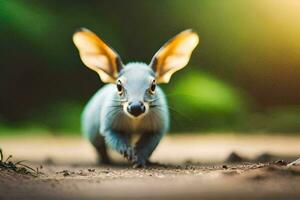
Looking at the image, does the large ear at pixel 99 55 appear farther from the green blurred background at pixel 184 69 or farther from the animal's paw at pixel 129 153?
the green blurred background at pixel 184 69

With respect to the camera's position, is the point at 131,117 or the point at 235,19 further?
the point at 235,19

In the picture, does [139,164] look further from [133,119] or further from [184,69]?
[184,69]

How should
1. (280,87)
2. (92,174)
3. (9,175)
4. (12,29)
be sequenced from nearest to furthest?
(9,175) < (92,174) < (12,29) < (280,87)

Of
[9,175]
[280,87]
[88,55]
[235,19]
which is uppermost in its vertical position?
[235,19]

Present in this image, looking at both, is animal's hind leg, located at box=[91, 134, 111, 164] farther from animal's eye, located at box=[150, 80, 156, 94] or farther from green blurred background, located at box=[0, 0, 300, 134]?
green blurred background, located at box=[0, 0, 300, 134]

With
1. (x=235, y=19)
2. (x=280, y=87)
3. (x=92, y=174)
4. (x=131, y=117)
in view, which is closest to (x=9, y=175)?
(x=92, y=174)

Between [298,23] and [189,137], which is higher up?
[298,23]

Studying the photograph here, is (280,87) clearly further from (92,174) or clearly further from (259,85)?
(92,174)
